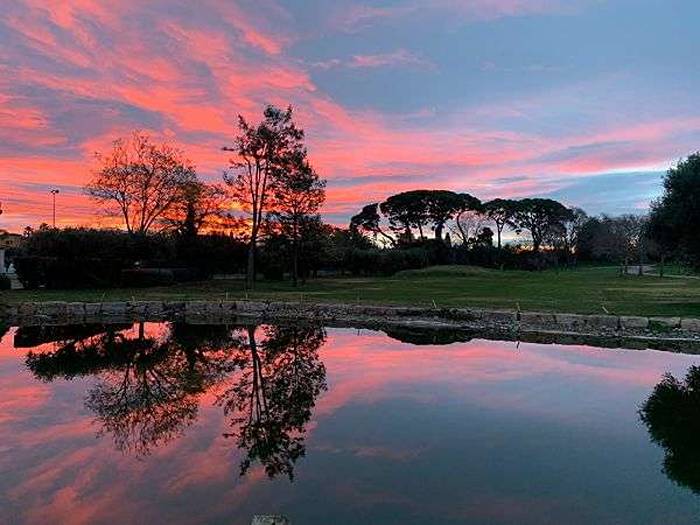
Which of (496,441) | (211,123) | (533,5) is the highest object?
(533,5)

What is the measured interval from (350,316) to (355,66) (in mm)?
8838

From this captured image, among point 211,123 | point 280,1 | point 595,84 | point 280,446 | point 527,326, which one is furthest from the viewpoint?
point 211,123

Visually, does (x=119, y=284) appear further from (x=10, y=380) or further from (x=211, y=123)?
(x=10, y=380)

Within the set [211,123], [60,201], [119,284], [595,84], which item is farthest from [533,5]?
[60,201]

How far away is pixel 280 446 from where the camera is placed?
23.9 feet

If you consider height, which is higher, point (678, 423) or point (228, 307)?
point (228, 307)

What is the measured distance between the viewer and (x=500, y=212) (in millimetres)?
84250

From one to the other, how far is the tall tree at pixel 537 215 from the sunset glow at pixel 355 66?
2326 inches

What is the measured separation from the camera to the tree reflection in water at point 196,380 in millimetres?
7648

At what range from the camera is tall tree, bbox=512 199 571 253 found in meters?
83.2

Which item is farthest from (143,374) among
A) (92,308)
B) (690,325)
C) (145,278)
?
(145,278)

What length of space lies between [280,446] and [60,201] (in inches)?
2002

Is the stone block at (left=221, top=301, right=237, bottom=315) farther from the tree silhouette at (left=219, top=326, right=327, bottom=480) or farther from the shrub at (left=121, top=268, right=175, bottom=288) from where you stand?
the shrub at (left=121, top=268, right=175, bottom=288)

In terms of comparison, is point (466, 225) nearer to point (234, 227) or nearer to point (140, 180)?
point (234, 227)
